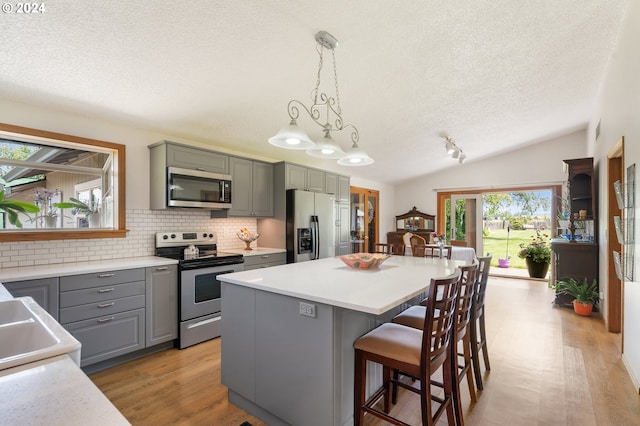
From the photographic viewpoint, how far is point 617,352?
10.1 feet

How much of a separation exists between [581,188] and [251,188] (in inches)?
198

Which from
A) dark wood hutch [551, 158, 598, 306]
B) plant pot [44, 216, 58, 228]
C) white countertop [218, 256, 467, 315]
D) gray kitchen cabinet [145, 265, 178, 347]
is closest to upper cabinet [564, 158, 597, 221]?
dark wood hutch [551, 158, 598, 306]

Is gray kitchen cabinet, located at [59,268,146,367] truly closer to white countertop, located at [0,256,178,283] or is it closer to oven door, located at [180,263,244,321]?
white countertop, located at [0,256,178,283]

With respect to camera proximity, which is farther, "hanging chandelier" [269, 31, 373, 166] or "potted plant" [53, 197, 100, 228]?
"potted plant" [53, 197, 100, 228]

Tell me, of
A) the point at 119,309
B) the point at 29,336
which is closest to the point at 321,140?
the point at 29,336

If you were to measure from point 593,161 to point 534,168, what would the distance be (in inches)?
77.5

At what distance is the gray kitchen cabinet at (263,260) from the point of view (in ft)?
12.7

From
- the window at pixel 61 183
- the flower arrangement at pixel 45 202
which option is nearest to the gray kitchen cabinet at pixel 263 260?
the window at pixel 61 183

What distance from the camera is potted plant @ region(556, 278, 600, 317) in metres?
4.22

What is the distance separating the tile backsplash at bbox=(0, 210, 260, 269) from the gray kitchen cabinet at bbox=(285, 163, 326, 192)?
89 cm

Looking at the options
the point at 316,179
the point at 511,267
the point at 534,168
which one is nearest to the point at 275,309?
the point at 316,179

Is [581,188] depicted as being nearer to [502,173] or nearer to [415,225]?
[502,173]

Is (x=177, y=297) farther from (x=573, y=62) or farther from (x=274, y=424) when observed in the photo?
(x=573, y=62)

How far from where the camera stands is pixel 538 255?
6.68 metres
